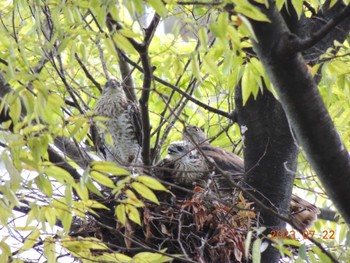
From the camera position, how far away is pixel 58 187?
13.4ft

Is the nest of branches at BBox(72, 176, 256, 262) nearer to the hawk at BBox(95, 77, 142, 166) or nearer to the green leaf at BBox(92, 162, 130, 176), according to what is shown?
the green leaf at BBox(92, 162, 130, 176)

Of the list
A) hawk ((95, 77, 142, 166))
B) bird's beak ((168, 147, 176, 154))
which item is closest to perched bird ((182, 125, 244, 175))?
bird's beak ((168, 147, 176, 154))

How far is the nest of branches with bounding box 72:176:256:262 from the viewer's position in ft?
13.9

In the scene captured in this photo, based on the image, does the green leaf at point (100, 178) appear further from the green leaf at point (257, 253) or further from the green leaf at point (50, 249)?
the green leaf at point (257, 253)

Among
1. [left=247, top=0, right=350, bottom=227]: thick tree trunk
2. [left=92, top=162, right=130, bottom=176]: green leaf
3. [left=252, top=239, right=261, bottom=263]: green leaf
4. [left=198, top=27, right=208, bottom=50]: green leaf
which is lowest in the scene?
[left=252, top=239, right=261, bottom=263]: green leaf

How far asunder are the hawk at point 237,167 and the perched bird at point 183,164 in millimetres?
80

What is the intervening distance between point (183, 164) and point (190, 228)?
871 millimetres

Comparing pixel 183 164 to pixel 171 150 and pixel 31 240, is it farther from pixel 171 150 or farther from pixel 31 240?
pixel 31 240

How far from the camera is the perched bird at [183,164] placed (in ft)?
16.5

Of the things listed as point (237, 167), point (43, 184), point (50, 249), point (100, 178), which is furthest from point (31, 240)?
point (237, 167)

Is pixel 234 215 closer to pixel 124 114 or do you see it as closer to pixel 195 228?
pixel 195 228

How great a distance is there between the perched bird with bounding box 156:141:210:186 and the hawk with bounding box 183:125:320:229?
0.26 ft

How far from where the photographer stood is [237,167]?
5250 millimetres

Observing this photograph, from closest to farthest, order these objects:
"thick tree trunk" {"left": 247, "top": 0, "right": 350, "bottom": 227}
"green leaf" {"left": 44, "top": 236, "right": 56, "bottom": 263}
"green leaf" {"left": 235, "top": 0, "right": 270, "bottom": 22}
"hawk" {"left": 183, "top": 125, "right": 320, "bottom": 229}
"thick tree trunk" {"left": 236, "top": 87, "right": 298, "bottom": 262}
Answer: "green leaf" {"left": 235, "top": 0, "right": 270, "bottom": 22} → "thick tree trunk" {"left": 247, "top": 0, "right": 350, "bottom": 227} → "green leaf" {"left": 44, "top": 236, "right": 56, "bottom": 263} → "thick tree trunk" {"left": 236, "top": 87, "right": 298, "bottom": 262} → "hawk" {"left": 183, "top": 125, "right": 320, "bottom": 229}
